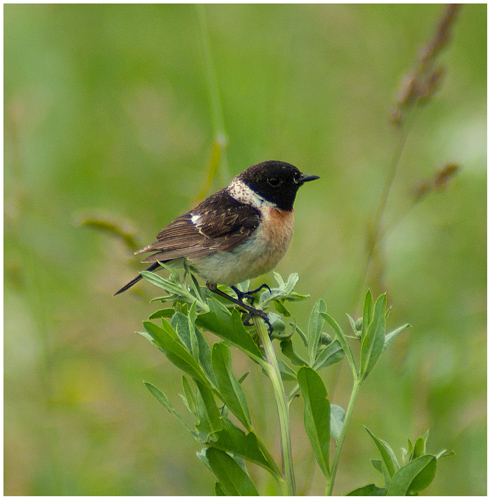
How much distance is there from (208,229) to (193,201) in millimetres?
324

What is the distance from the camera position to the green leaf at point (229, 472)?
148cm

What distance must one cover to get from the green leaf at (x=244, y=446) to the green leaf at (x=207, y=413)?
3 cm

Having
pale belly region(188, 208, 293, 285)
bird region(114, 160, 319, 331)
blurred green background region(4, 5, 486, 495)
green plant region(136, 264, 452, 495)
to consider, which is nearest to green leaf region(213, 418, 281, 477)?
green plant region(136, 264, 452, 495)

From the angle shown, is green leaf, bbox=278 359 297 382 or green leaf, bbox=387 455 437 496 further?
green leaf, bbox=278 359 297 382

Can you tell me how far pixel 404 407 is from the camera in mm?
3104

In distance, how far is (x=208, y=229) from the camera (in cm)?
302

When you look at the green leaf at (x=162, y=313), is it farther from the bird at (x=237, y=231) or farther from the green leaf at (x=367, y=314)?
the bird at (x=237, y=231)

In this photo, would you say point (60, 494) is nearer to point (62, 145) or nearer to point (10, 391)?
point (10, 391)

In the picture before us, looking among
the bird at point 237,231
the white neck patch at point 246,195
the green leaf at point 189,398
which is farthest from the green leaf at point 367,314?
the white neck patch at point 246,195

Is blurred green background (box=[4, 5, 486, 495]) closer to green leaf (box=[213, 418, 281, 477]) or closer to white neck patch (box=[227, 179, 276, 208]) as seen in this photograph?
white neck patch (box=[227, 179, 276, 208])

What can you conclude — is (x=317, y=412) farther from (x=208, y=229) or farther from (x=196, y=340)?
(x=208, y=229)

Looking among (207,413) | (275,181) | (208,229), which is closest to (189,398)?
(207,413)

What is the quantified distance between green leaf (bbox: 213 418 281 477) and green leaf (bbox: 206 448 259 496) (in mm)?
39

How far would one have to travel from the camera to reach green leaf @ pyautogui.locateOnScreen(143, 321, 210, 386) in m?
1.52
